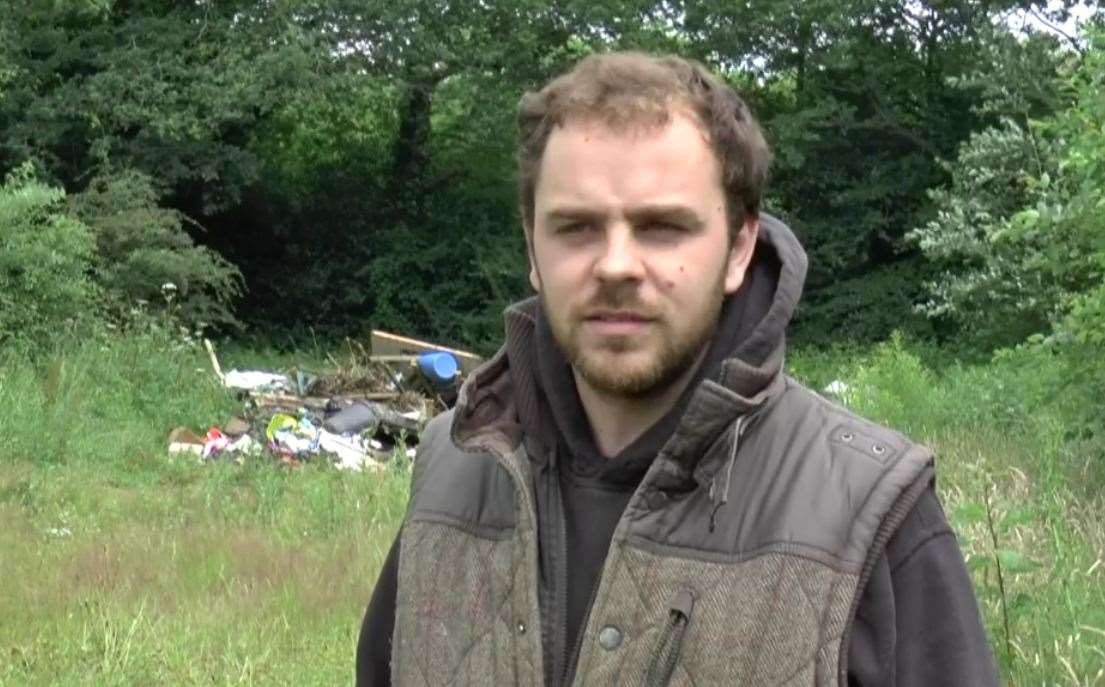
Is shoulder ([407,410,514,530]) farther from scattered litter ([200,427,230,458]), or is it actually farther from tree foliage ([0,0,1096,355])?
tree foliage ([0,0,1096,355])

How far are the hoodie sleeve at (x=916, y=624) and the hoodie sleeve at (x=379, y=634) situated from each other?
0.72 meters

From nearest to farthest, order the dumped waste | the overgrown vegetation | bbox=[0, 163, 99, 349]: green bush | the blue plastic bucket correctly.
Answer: the overgrown vegetation < the dumped waste < bbox=[0, 163, 99, 349]: green bush < the blue plastic bucket

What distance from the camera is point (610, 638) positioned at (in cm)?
182

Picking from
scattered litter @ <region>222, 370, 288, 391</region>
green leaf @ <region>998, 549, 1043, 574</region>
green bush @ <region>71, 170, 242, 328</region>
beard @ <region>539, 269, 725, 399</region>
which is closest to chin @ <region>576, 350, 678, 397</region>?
beard @ <region>539, 269, 725, 399</region>

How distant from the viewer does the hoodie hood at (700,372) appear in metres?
1.80

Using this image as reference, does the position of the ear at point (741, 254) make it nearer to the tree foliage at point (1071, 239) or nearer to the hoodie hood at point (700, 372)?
the hoodie hood at point (700, 372)

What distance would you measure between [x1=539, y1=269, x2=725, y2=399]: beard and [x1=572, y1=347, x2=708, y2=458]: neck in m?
0.01

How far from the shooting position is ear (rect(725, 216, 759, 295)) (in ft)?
6.26

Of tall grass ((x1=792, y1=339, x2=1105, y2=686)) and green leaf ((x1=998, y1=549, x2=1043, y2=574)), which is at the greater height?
green leaf ((x1=998, y1=549, x2=1043, y2=574))

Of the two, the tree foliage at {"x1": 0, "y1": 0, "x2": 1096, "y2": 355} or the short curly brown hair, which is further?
the tree foliage at {"x1": 0, "y1": 0, "x2": 1096, "y2": 355}

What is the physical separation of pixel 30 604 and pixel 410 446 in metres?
8.22

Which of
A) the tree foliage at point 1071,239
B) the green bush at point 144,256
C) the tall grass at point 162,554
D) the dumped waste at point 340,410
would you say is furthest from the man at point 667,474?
the green bush at point 144,256

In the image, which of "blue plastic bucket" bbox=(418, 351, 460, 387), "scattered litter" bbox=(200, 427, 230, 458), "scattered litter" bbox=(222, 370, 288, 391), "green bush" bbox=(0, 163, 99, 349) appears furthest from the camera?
"blue plastic bucket" bbox=(418, 351, 460, 387)

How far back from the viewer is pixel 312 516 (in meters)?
8.81
